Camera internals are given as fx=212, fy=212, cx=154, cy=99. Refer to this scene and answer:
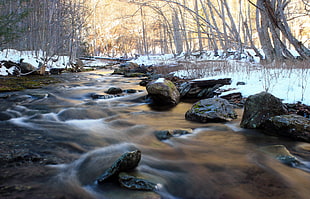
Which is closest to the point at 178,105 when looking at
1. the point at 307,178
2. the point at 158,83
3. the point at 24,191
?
the point at 158,83

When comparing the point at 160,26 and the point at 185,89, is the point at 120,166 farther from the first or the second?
the point at 160,26

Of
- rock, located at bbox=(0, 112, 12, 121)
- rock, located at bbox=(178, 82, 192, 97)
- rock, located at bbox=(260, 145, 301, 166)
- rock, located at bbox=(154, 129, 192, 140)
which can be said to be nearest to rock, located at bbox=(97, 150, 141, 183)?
rock, located at bbox=(154, 129, 192, 140)

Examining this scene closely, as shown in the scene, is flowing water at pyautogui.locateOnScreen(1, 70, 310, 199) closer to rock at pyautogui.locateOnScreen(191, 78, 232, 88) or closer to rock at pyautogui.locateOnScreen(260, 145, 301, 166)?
rock at pyautogui.locateOnScreen(260, 145, 301, 166)

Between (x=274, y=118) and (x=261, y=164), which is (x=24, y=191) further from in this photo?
→ (x=274, y=118)

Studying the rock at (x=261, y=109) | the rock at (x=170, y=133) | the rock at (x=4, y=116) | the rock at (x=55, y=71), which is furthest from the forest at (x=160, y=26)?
the rock at (x=4, y=116)

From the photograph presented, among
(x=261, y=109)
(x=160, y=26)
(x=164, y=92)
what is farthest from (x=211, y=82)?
(x=160, y=26)

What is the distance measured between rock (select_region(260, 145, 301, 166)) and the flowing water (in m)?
0.08

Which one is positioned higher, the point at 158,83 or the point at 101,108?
the point at 158,83

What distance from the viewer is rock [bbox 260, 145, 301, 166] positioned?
2693 mm

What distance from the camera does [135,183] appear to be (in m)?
2.13

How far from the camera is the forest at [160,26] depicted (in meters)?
5.91

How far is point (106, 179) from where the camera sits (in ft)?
7.45

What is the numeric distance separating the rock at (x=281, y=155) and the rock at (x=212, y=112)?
1512mm

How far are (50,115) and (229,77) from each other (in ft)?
18.9
